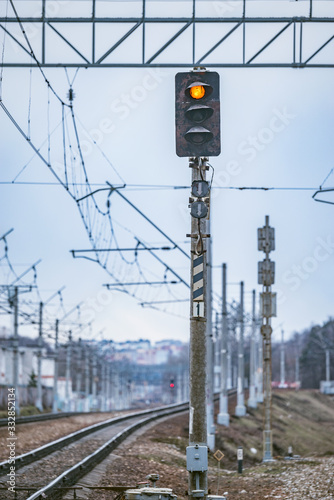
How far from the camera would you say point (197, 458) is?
12906 mm

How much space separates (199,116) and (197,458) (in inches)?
207

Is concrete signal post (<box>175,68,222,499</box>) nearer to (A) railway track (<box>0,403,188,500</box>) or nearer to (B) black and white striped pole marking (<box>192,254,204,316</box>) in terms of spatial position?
(B) black and white striped pole marking (<box>192,254,204,316</box>)

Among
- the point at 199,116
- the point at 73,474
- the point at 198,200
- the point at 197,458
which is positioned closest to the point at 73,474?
the point at 73,474

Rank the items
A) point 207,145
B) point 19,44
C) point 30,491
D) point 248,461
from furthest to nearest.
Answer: point 248,461 < point 19,44 < point 30,491 < point 207,145

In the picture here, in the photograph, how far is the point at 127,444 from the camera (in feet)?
A: 98.7

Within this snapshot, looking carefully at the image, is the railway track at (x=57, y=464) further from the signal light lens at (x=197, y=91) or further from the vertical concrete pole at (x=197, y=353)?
the signal light lens at (x=197, y=91)

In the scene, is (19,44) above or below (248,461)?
above

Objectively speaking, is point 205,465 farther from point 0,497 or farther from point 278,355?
point 278,355


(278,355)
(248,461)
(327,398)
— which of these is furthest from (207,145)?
(278,355)

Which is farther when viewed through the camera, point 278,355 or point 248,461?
point 278,355

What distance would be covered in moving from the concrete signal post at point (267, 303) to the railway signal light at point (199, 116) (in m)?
20.5

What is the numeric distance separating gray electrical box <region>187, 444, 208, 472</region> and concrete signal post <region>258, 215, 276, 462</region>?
Result: 18888 mm

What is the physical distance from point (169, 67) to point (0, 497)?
10.0m

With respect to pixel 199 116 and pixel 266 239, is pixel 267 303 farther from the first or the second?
pixel 199 116
